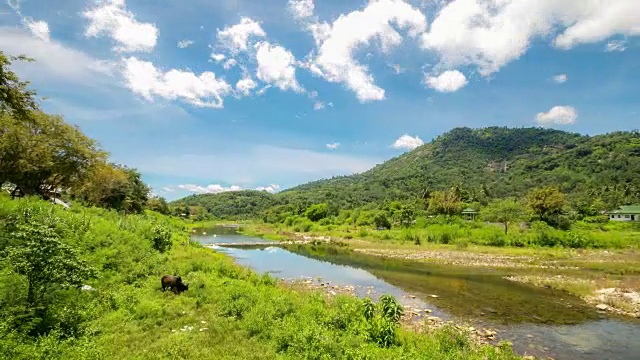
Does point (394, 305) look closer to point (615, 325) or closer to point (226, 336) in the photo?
point (226, 336)

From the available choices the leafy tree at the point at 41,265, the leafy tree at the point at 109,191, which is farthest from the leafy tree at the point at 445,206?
the leafy tree at the point at 41,265

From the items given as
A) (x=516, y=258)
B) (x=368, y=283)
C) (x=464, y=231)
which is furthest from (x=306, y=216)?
(x=368, y=283)

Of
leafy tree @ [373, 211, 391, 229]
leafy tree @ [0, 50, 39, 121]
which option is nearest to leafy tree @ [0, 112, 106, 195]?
leafy tree @ [0, 50, 39, 121]

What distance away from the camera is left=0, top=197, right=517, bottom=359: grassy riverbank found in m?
10.3

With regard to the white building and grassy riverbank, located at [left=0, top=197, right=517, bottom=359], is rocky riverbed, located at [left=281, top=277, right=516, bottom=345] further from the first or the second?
the white building

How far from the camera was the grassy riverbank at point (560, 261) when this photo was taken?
90.0 ft

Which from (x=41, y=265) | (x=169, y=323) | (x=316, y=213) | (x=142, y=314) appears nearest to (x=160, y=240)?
(x=142, y=314)

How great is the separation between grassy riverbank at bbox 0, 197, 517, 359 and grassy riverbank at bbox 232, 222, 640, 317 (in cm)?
1976

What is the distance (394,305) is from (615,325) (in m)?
14.2

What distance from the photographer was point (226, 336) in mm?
12320

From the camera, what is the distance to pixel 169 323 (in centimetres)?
1323

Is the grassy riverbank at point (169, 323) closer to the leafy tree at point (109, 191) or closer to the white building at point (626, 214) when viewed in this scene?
the leafy tree at point (109, 191)

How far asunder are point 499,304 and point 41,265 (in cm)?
2594

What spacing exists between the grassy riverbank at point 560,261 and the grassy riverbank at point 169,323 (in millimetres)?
19764
